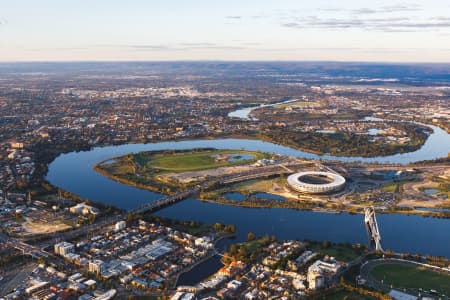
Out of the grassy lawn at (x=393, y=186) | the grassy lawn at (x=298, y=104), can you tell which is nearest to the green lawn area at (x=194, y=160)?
the grassy lawn at (x=393, y=186)

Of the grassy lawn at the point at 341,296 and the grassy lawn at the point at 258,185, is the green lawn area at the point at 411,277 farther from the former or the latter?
the grassy lawn at the point at 258,185

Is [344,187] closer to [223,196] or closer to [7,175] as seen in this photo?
[223,196]

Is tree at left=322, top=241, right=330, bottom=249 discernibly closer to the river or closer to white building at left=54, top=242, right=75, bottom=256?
the river

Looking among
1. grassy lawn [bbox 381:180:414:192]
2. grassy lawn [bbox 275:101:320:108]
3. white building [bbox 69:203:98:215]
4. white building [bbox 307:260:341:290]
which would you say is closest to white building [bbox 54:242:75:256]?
white building [bbox 69:203:98:215]

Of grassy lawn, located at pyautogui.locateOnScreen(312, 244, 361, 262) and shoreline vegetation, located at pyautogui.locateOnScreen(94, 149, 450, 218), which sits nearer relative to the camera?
grassy lawn, located at pyautogui.locateOnScreen(312, 244, 361, 262)

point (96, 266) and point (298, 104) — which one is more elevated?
point (298, 104)

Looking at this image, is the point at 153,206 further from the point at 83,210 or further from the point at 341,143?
the point at 341,143

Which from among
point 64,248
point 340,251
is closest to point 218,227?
point 340,251
